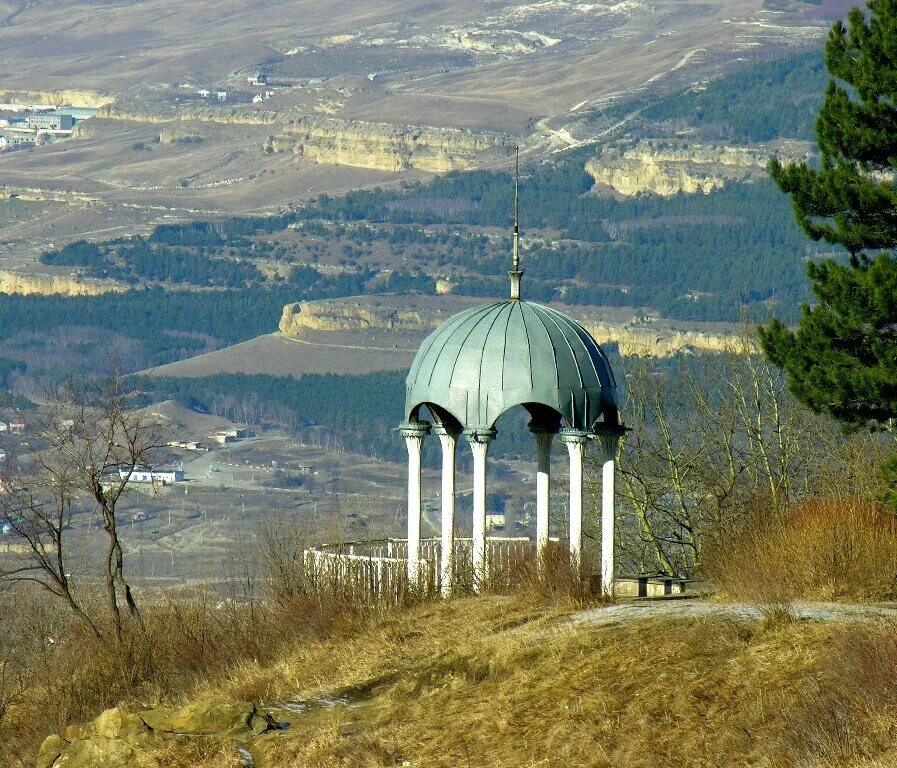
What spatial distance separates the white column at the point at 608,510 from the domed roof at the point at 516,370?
30cm

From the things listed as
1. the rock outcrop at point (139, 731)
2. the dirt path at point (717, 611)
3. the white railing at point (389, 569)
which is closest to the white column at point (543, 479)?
the white railing at point (389, 569)

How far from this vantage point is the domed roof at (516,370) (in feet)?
101

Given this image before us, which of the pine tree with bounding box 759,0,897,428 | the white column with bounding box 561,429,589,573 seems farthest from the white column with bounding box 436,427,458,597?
the pine tree with bounding box 759,0,897,428

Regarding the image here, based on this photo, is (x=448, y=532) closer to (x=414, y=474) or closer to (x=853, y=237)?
(x=414, y=474)

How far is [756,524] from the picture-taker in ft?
97.0

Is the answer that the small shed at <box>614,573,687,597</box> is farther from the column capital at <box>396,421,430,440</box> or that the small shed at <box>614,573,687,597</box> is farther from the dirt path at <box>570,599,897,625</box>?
the column capital at <box>396,421,430,440</box>

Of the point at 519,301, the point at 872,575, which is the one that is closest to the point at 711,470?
the point at 519,301

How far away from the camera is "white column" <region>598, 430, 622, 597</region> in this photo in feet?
99.3

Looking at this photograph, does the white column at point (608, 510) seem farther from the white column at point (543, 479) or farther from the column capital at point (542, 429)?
the column capital at point (542, 429)

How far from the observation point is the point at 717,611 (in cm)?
2642

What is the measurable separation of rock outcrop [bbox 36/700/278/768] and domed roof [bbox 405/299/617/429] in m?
6.59

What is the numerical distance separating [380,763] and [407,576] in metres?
7.97

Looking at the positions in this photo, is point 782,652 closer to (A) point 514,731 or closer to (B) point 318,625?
(A) point 514,731

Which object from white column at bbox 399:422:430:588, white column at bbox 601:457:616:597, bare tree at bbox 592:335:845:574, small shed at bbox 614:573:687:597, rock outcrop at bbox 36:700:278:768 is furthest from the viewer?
bare tree at bbox 592:335:845:574
